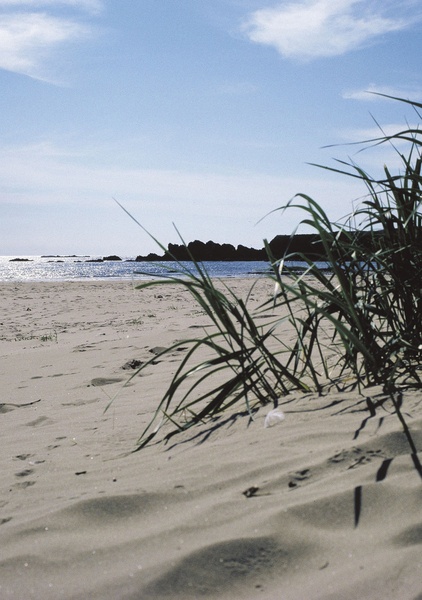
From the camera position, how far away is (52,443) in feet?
7.22

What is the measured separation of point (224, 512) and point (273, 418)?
56 cm

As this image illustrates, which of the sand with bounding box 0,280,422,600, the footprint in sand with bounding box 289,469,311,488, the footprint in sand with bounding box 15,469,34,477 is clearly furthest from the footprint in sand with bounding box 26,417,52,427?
the footprint in sand with bounding box 289,469,311,488

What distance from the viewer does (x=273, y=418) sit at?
184 centimetres

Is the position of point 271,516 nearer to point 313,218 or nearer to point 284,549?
point 284,549

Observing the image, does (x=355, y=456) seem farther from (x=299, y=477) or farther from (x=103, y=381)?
(x=103, y=381)

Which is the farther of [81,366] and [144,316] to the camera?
[144,316]

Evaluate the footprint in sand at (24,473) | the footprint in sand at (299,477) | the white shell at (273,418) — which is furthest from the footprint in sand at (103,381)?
the footprint in sand at (299,477)

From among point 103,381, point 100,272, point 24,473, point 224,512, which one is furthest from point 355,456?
point 100,272

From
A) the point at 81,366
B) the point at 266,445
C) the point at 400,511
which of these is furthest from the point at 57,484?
the point at 81,366

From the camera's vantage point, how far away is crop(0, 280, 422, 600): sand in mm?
1087

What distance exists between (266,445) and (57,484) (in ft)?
2.07

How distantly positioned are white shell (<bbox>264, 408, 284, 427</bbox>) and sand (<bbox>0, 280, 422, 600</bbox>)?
0.03 meters

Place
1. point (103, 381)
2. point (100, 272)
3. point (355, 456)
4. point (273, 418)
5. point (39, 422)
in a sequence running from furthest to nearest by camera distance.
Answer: point (100, 272)
point (103, 381)
point (39, 422)
point (273, 418)
point (355, 456)

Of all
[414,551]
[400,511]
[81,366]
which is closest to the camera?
[414,551]
